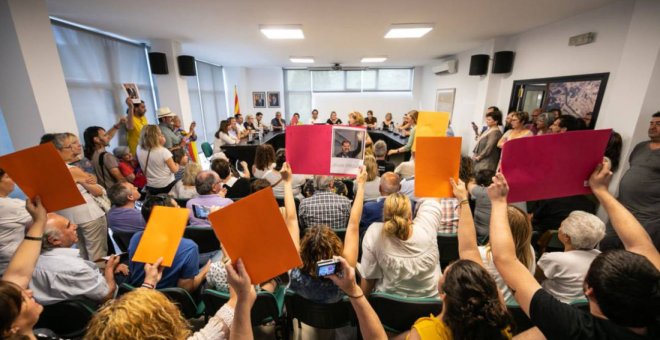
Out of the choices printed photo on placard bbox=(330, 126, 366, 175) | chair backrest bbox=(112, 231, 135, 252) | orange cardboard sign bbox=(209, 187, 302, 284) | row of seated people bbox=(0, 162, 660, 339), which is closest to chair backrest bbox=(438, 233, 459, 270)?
row of seated people bbox=(0, 162, 660, 339)

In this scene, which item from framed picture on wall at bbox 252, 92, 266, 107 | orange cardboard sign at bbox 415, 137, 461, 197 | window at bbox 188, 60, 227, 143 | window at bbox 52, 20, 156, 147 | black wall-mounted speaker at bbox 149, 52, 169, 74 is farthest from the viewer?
framed picture on wall at bbox 252, 92, 266, 107

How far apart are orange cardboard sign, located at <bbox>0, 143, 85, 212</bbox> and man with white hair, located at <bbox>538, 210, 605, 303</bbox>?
2.58 metres

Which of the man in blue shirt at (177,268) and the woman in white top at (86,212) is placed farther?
the woman in white top at (86,212)

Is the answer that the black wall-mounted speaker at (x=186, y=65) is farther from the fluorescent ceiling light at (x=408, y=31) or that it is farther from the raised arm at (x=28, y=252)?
the raised arm at (x=28, y=252)

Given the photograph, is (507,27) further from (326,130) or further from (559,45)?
(326,130)

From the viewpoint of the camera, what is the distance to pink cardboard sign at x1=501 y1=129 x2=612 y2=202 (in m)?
1.11

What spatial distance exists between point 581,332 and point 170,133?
17.5 ft

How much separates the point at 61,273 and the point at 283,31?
13.9 feet

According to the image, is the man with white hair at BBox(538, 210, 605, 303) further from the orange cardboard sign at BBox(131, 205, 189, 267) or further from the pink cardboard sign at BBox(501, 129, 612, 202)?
the orange cardboard sign at BBox(131, 205, 189, 267)

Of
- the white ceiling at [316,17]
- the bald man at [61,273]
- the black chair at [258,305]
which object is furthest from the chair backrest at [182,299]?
the white ceiling at [316,17]

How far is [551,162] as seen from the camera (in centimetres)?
114

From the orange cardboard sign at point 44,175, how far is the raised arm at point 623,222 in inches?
94.1

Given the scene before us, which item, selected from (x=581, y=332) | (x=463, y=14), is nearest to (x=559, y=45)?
(x=463, y=14)

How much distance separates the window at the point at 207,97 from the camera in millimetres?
8022
